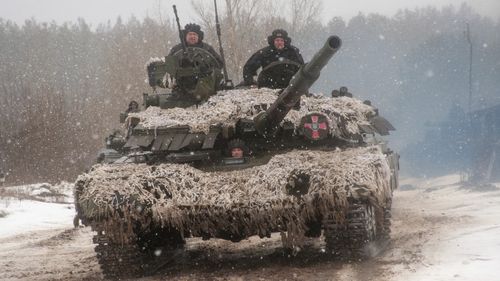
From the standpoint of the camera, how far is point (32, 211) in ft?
48.4

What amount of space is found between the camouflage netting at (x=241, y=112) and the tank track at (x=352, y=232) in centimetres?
115

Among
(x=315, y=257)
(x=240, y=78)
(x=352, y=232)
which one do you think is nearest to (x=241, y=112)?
(x=315, y=257)

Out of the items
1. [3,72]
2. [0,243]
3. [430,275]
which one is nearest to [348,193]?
[430,275]

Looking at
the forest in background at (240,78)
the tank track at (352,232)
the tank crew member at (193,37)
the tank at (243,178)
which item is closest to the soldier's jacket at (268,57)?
the tank crew member at (193,37)

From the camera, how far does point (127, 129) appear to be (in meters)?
7.92

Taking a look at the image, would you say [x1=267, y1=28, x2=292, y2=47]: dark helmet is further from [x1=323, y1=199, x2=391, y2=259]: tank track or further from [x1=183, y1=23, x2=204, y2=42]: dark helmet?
[x1=323, y1=199, x2=391, y2=259]: tank track

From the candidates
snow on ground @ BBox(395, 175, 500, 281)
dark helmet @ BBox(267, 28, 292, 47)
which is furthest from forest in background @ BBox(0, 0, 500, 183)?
dark helmet @ BBox(267, 28, 292, 47)

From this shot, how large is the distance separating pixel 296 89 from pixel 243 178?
3.14 ft

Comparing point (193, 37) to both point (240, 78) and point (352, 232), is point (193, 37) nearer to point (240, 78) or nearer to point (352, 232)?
point (352, 232)

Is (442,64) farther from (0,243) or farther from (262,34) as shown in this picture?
(0,243)

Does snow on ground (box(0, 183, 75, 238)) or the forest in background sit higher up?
the forest in background

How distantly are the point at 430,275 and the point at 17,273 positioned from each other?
4423 millimetres

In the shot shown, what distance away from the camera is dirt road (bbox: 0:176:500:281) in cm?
608

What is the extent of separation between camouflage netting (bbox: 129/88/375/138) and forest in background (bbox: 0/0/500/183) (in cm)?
1695
